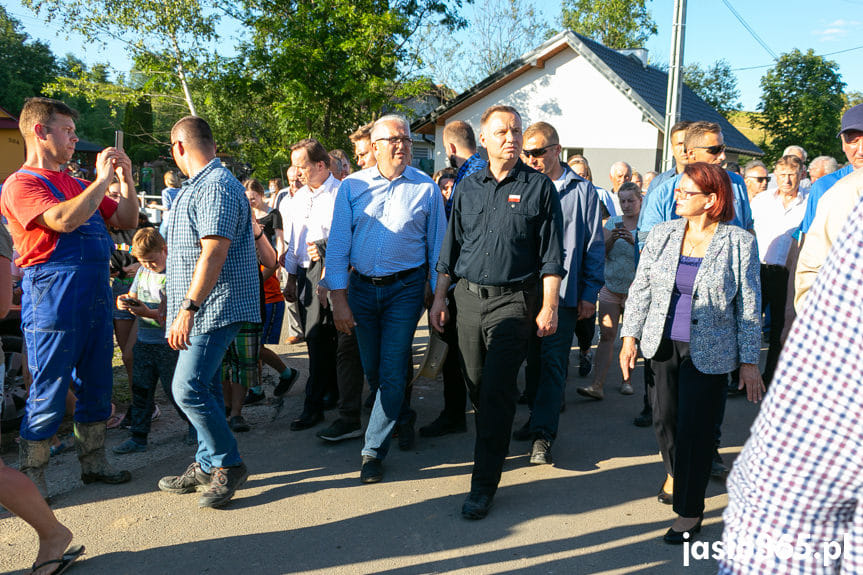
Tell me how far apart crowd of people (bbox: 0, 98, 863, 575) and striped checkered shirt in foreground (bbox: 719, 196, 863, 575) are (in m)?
2.22

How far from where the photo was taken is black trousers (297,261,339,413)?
5355 millimetres

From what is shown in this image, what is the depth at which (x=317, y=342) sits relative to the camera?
5.49 m

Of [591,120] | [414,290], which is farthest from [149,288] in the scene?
[591,120]

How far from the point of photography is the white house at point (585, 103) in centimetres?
2231

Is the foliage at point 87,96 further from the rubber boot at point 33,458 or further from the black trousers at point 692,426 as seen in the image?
the black trousers at point 692,426

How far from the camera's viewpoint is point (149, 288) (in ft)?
15.9

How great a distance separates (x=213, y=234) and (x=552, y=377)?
2.53 meters

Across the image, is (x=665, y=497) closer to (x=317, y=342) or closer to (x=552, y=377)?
(x=552, y=377)

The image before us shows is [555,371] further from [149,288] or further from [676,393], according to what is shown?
[149,288]

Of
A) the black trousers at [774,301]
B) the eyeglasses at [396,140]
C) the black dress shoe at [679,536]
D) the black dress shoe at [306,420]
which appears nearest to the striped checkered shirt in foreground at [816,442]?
the black dress shoe at [679,536]

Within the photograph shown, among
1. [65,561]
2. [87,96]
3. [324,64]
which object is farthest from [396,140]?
[87,96]

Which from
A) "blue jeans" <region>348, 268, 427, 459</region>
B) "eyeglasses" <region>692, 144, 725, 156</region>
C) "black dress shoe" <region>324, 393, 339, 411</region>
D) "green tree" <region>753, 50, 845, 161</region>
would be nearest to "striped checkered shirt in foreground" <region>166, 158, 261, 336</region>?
"blue jeans" <region>348, 268, 427, 459</region>

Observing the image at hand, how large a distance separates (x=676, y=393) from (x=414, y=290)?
5.70 feet

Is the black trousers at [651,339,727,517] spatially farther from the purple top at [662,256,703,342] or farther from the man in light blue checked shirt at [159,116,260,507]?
the man in light blue checked shirt at [159,116,260,507]
